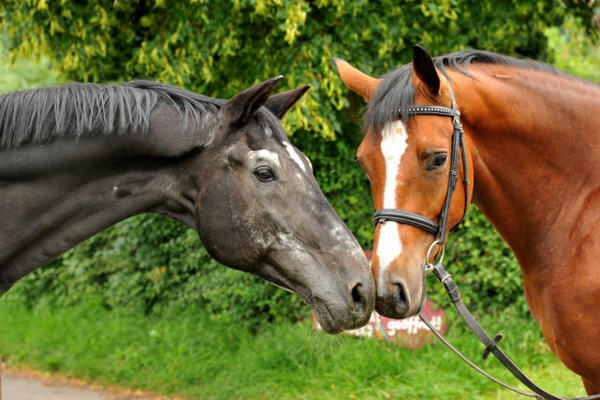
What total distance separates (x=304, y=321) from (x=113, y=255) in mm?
2673

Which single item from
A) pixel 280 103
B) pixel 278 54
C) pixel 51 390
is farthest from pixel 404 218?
pixel 51 390

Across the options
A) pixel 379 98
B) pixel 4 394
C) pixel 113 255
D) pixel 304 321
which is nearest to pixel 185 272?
pixel 113 255

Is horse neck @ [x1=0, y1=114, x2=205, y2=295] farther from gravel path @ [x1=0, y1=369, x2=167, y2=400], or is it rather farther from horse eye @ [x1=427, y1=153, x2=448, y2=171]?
A: gravel path @ [x1=0, y1=369, x2=167, y2=400]

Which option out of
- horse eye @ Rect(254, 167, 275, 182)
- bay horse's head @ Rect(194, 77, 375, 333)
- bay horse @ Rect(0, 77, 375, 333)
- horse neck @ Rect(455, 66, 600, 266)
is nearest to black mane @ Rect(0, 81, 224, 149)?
bay horse @ Rect(0, 77, 375, 333)

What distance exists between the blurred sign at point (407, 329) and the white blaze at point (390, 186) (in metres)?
3.04

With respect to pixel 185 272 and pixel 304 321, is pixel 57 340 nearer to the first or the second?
pixel 185 272

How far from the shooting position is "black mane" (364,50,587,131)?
3.08m

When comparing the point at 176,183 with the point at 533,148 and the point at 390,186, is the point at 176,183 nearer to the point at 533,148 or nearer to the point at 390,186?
the point at 390,186

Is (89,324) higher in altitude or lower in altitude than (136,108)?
lower

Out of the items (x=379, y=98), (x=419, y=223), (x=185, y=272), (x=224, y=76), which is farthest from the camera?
(x=185, y=272)

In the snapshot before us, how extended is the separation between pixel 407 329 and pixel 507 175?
122 inches

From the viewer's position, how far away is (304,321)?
6629 millimetres

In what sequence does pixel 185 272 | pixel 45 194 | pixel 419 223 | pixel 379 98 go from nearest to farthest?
pixel 45 194 → pixel 419 223 → pixel 379 98 → pixel 185 272

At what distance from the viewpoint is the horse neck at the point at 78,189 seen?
2.53 meters
